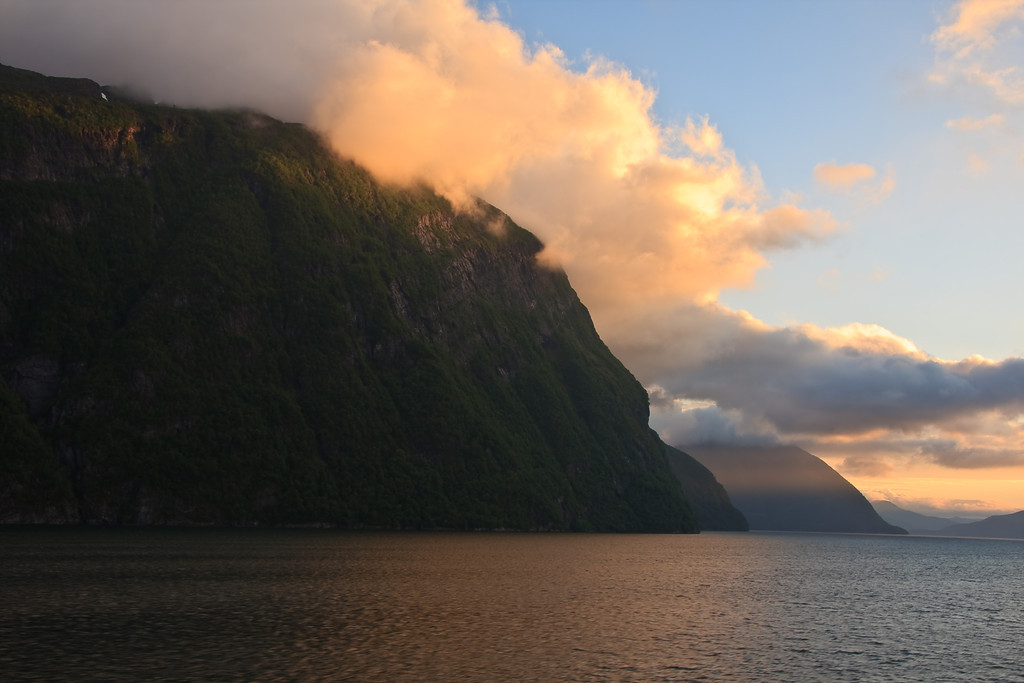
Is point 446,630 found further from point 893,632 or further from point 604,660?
point 893,632

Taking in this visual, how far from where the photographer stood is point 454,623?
67000 mm

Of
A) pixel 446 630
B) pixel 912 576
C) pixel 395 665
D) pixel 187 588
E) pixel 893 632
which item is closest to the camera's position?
pixel 395 665

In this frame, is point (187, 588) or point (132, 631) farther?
point (187, 588)

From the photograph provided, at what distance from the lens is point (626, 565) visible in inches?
5930

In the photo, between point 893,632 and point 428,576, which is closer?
point 893,632

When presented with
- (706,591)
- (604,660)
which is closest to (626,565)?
(706,591)

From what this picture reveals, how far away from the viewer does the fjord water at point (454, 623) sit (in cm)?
4947

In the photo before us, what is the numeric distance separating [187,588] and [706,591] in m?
61.8

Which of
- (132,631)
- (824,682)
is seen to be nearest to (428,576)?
(132,631)

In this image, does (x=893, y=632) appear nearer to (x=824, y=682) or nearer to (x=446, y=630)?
(x=824, y=682)

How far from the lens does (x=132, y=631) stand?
55.9 metres

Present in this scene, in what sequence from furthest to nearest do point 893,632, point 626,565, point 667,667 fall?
1. point 626,565
2. point 893,632
3. point 667,667

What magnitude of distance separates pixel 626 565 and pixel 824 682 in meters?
102

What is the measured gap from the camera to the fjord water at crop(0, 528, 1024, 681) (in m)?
49.5
